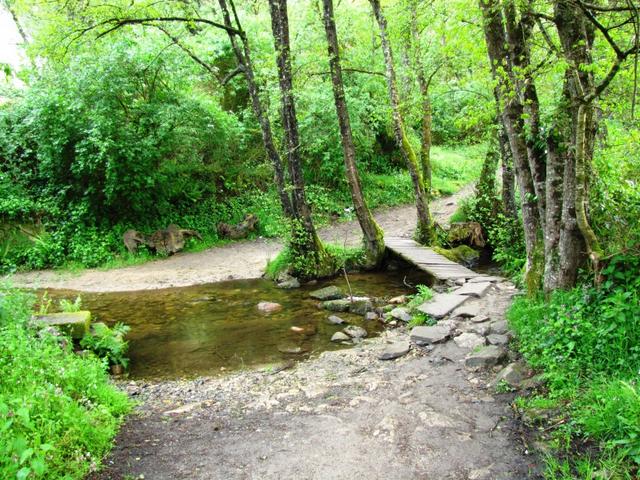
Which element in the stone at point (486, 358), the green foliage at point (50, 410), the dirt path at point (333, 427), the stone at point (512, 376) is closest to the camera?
the green foliage at point (50, 410)

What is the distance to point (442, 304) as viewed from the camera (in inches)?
297

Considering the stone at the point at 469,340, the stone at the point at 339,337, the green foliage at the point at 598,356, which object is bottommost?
the stone at the point at 339,337

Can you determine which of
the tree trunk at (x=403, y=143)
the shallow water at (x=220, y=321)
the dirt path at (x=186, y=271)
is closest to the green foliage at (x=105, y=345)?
the shallow water at (x=220, y=321)

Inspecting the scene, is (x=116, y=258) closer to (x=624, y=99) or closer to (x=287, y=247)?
(x=287, y=247)

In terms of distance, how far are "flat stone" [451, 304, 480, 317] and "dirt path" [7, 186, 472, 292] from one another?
5.30 metres

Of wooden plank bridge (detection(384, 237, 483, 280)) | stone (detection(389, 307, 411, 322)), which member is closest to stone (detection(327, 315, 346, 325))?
stone (detection(389, 307, 411, 322))

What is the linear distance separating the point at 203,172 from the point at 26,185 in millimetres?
5598

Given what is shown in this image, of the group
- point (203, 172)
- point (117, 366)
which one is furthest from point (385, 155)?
point (117, 366)

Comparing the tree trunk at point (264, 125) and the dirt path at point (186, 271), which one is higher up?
the tree trunk at point (264, 125)

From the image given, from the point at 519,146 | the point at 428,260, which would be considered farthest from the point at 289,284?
the point at 519,146

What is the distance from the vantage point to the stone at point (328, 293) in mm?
9594

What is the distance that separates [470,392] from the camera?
467 cm

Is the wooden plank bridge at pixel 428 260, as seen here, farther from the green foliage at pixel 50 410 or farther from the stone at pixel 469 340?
the green foliage at pixel 50 410

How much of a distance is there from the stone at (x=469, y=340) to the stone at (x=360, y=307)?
2.51 metres
